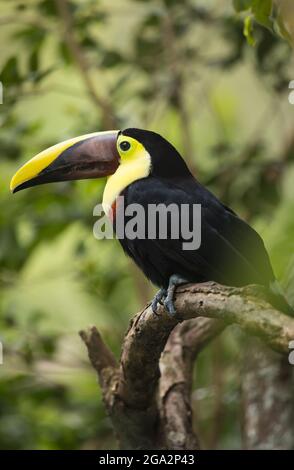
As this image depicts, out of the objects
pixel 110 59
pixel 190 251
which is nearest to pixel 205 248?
pixel 190 251

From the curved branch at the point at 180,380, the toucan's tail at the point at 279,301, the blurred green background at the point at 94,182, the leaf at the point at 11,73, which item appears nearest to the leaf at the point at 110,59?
the blurred green background at the point at 94,182

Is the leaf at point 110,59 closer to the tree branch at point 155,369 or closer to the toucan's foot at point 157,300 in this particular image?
the tree branch at point 155,369

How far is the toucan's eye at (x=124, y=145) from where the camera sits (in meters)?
2.69

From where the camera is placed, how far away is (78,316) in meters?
4.90

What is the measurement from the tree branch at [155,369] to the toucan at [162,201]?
0.09 meters

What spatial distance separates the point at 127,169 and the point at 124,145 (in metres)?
0.10

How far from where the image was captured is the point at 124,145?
2701mm

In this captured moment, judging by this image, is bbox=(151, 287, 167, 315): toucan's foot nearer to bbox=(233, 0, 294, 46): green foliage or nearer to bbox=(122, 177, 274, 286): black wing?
bbox=(122, 177, 274, 286): black wing

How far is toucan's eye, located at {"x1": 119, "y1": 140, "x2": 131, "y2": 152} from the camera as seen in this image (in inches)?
106

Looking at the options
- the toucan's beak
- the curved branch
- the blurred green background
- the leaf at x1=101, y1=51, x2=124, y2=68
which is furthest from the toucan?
the leaf at x1=101, y1=51, x2=124, y2=68

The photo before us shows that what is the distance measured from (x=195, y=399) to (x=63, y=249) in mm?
2173

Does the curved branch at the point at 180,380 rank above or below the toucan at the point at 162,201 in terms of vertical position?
below

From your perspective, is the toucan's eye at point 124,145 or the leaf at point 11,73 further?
the leaf at point 11,73

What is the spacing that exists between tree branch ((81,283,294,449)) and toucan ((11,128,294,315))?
87 millimetres
